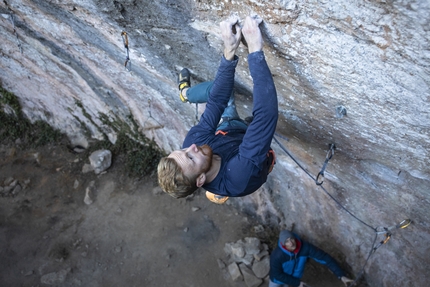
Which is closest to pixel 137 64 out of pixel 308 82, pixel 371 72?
pixel 308 82

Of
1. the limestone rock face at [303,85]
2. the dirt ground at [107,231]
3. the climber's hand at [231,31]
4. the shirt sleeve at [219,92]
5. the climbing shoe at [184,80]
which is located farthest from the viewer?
the dirt ground at [107,231]

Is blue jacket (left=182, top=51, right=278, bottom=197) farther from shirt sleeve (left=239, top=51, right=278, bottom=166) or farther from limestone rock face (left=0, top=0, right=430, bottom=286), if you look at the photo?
limestone rock face (left=0, top=0, right=430, bottom=286)

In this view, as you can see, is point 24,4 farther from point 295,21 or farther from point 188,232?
point 188,232

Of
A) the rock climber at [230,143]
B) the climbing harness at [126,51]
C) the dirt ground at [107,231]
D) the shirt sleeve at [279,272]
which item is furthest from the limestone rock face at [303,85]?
the dirt ground at [107,231]

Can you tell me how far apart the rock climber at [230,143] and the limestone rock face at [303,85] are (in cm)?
22

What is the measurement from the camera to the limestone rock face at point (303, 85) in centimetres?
254

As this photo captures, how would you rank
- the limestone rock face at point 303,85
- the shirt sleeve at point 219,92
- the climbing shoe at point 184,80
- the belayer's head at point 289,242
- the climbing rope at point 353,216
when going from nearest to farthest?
the limestone rock face at point 303,85
the shirt sleeve at point 219,92
the climbing rope at point 353,216
the climbing shoe at point 184,80
the belayer's head at point 289,242

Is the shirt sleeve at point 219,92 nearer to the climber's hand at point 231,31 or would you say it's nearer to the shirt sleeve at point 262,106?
the climber's hand at point 231,31

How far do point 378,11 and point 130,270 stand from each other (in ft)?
19.2

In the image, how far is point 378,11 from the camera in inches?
87.8

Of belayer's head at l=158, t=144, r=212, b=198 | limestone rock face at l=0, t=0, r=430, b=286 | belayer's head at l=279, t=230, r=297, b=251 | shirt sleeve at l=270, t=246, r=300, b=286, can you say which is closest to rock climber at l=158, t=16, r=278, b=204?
belayer's head at l=158, t=144, r=212, b=198

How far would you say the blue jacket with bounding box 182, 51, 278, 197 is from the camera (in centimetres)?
274

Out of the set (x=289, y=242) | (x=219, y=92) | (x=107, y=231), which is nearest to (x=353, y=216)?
(x=289, y=242)

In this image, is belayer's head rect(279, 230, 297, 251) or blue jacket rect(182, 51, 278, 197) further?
belayer's head rect(279, 230, 297, 251)
